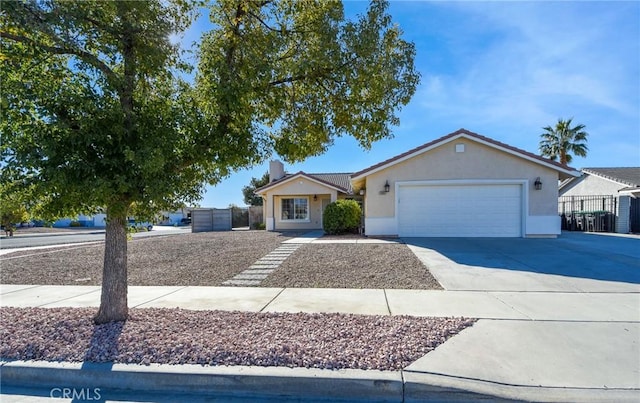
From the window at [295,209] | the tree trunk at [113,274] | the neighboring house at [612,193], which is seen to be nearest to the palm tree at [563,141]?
the neighboring house at [612,193]

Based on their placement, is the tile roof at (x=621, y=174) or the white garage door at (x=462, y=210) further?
the tile roof at (x=621, y=174)

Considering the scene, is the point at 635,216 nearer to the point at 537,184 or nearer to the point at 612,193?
the point at 612,193

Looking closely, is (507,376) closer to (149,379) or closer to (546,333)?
(546,333)

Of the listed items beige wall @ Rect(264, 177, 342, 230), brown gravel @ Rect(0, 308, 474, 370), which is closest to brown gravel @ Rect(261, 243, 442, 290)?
brown gravel @ Rect(0, 308, 474, 370)

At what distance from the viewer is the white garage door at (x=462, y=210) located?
535 inches

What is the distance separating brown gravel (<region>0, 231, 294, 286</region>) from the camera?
780 cm

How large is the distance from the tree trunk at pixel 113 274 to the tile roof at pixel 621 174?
85.9 feet

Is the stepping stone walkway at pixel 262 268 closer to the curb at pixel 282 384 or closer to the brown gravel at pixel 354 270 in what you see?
the brown gravel at pixel 354 270

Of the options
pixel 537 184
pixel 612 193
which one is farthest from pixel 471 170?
pixel 612 193

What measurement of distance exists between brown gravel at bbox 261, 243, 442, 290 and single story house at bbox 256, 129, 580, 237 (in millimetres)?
3267

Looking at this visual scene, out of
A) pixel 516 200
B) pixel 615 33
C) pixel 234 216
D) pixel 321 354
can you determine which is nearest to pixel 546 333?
pixel 321 354

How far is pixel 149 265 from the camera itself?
948 cm

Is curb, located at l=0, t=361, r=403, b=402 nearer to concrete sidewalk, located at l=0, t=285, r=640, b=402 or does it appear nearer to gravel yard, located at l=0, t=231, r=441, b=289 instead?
concrete sidewalk, located at l=0, t=285, r=640, b=402

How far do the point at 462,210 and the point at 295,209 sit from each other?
454 inches
